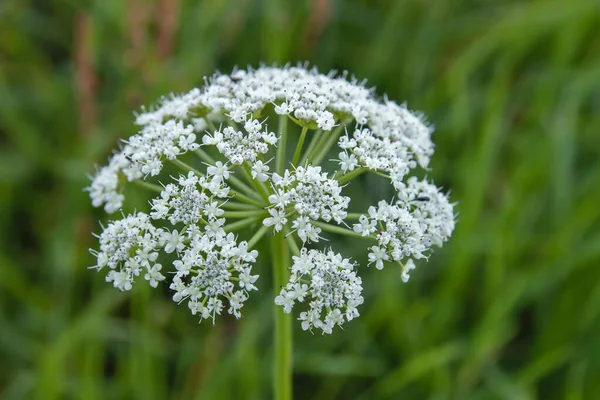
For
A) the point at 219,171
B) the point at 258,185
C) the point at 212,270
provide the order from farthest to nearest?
1. the point at 258,185
2. the point at 219,171
3. the point at 212,270

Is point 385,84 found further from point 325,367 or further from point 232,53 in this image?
point 325,367

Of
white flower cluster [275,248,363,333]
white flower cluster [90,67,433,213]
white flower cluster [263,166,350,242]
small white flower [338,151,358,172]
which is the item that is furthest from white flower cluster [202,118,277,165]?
white flower cluster [275,248,363,333]

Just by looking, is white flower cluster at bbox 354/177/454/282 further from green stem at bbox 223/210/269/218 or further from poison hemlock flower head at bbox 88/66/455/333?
green stem at bbox 223/210/269/218

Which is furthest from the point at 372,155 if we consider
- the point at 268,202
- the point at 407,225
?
the point at 268,202

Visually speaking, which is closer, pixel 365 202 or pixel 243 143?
pixel 243 143

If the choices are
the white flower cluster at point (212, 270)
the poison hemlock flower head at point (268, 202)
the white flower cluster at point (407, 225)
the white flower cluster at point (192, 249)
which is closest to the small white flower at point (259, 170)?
the poison hemlock flower head at point (268, 202)

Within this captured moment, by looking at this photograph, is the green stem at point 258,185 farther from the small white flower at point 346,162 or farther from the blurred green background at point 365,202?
the blurred green background at point 365,202

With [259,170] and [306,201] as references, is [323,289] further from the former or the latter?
[259,170]
